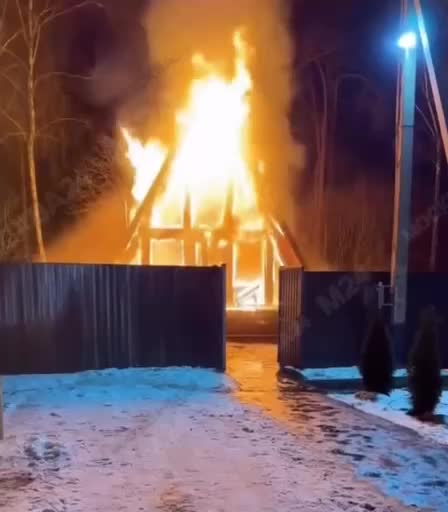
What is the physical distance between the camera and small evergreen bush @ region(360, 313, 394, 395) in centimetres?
1032

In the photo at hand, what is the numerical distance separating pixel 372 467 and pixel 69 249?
19359 millimetres

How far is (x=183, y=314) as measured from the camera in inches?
469

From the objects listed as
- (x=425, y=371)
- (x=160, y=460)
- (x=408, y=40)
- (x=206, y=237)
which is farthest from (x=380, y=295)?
(x=206, y=237)

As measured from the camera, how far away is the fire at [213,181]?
2416 centimetres

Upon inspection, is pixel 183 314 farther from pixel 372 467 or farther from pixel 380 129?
pixel 380 129

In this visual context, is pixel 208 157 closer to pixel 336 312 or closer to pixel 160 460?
Result: pixel 336 312

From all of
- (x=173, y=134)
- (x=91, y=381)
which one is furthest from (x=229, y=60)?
(x=91, y=381)

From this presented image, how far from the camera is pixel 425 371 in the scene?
866cm

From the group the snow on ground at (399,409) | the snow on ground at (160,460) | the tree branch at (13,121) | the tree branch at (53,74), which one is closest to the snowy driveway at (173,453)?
the snow on ground at (160,460)

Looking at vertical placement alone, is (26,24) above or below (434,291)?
above

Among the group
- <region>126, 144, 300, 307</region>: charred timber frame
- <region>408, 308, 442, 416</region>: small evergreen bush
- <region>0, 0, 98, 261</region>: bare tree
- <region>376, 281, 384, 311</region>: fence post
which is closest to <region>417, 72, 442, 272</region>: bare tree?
<region>126, 144, 300, 307</region>: charred timber frame

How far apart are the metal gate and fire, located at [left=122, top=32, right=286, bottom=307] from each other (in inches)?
448

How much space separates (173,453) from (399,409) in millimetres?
3988

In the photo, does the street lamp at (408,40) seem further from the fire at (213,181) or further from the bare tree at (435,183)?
the bare tree at (435,183)
